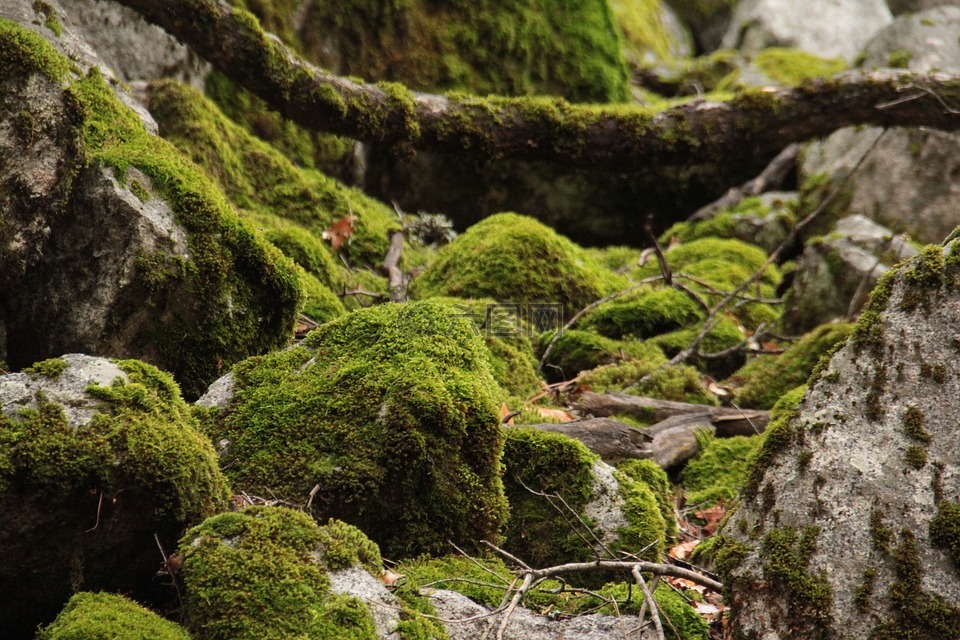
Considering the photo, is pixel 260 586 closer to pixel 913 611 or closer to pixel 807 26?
pixel 913 611

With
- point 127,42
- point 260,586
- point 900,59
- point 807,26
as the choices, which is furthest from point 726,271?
point 807,26

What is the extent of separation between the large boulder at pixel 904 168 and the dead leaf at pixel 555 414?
543 centimetres

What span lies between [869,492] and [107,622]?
2554mm

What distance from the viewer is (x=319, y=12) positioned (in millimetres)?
8898

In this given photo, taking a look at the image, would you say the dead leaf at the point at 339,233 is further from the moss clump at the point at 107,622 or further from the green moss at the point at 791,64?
the green moss at the point at 791,64

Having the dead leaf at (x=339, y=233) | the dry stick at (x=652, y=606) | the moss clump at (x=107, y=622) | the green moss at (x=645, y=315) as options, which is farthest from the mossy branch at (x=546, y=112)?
the dry stick at (x=652, y=606)

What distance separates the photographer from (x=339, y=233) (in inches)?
284

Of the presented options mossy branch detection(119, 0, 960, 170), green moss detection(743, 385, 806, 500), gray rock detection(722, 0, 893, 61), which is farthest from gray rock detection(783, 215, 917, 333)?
gray rock detection(722, 0, 893, 61)

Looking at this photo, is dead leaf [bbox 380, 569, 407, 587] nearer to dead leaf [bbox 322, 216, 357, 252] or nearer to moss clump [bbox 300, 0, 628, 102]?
dead leaf [bbox 322, 216, 357, 252]

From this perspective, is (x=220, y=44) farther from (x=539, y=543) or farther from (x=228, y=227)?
(x=539, y=543)

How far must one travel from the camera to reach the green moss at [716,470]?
16.4ft

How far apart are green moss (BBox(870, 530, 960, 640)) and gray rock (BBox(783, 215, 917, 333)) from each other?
461 centimetres

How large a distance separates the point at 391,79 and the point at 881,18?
12834 millimetres

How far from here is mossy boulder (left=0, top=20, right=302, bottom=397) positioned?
12.7ft
